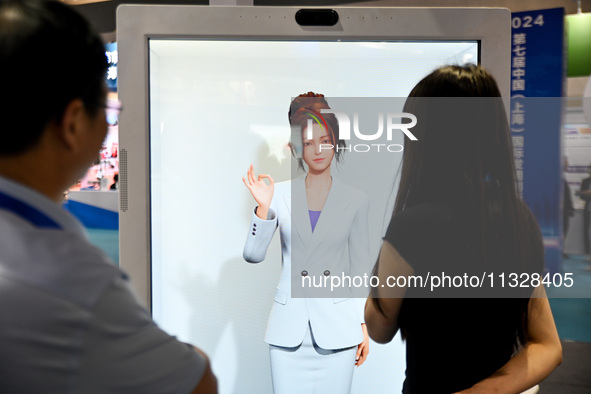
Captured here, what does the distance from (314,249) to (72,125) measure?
→ 1.82 feet

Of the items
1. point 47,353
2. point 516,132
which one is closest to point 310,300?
point 47,353

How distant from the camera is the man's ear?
19.5 inches

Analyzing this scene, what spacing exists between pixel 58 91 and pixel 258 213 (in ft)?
1.72

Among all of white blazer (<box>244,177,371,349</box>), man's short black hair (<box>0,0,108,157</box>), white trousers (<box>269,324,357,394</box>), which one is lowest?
white trousers (<box>269,324,357,394</box>)

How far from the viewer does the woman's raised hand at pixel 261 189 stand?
94 centimetres

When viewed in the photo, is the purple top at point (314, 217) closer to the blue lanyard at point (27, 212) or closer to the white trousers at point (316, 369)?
the white trousers at point (316, 369)

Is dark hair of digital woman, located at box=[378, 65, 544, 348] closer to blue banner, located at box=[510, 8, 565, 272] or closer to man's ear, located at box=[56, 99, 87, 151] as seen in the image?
man's ear, located at box=[56, 99, 87, 151]

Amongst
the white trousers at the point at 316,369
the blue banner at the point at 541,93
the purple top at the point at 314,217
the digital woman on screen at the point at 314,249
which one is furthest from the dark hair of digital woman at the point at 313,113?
the blue banner at the point at 541,93

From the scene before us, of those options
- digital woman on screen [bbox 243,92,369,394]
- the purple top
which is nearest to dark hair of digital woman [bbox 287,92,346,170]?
digital woman on screen [bbox 243,92,369,394]

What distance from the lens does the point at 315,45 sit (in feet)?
3.06

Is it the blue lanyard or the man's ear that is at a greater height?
the man's ear

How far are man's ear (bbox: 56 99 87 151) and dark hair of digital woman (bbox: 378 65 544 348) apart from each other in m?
0.56

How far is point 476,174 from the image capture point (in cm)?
82

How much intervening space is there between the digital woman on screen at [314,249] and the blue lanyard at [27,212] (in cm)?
50
